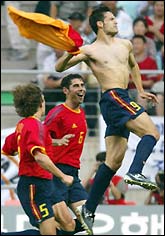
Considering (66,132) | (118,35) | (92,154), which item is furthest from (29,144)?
(118,35)

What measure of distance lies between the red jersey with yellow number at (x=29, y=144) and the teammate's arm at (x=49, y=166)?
0.20 feet

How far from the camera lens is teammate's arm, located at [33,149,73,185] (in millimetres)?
12305

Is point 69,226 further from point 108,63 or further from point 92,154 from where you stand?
point 92,154

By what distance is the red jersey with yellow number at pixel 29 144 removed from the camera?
41.0 feet

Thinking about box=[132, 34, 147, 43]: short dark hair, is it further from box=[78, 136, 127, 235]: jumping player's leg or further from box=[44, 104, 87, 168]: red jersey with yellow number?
box=[78, 136, 127, 235]: jumping player's leg

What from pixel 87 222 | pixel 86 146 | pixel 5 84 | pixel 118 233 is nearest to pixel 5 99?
pixel 5 84

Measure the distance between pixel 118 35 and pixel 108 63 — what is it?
5.18m

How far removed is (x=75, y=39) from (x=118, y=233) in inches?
202

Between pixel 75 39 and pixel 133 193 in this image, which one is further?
pixel 133 193

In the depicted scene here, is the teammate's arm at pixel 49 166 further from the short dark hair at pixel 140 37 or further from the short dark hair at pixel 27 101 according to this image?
the short dark hair at pixel 140 37

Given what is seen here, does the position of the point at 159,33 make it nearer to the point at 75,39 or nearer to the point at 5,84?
the point at 5,84

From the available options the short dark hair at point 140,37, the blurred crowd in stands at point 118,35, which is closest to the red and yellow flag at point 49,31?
the blurred crowd in stands at point 118,35

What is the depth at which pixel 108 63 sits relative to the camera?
526 inches

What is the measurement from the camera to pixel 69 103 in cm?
1452
